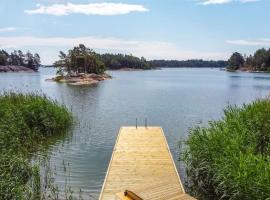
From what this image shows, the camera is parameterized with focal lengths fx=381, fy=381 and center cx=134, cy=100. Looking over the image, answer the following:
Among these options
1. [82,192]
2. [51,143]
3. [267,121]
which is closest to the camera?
[82,192]

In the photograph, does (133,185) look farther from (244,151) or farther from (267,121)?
(267,121)

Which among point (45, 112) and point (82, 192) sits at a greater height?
point (45, 112)

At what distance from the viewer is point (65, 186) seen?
38.8 ft

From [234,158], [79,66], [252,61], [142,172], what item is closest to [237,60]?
[252,61]

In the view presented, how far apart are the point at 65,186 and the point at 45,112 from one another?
7.86 metres

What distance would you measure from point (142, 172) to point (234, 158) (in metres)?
3.10

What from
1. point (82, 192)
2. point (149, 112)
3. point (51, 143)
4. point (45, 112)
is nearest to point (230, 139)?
point (82, 192)

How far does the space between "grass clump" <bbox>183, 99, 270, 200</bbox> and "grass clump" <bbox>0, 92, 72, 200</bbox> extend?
4714mm

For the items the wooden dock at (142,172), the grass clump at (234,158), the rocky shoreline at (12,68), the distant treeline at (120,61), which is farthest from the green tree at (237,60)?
the grass clump at (234,158)

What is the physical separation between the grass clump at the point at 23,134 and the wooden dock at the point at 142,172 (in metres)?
2.12

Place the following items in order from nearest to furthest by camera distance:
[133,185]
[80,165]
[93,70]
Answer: [133,185] < [80,165] < [93,70]

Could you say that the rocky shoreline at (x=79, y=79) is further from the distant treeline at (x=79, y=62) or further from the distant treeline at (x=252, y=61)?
the distant treeline at (x=252, y=61)

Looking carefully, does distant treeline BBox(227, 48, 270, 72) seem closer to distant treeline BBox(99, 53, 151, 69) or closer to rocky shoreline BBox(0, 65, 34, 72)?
distant treeline BBox(99, 53, 151, 69)

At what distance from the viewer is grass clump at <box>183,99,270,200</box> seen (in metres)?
8.58
